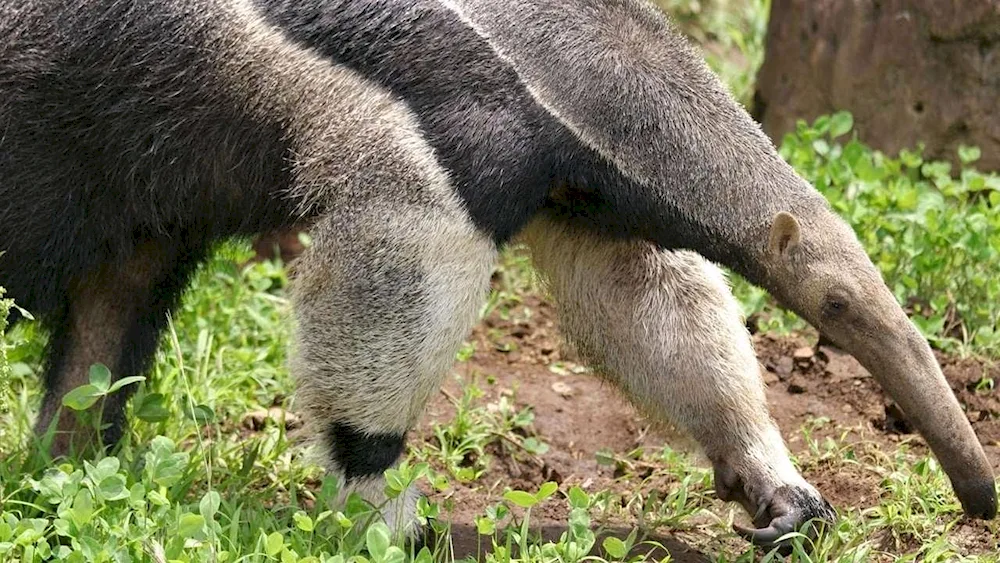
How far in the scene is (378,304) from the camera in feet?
15.6

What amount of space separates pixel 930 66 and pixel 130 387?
185 inches

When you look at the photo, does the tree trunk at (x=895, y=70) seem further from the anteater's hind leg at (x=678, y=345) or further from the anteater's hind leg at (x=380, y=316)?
the anteater's hind leg at (x=380, y=316)

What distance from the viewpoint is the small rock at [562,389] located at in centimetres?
682

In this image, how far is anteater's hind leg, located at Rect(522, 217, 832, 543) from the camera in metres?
5.28

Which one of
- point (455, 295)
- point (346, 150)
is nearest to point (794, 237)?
point (455, 295)

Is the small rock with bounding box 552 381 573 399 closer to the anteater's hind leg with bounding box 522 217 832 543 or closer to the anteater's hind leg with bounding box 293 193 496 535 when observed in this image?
the anteater's hind leg with bounding box 522 217 832 543

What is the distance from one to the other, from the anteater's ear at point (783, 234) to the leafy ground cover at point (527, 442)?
943 millimetres

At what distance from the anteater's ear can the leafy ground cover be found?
0.94 m

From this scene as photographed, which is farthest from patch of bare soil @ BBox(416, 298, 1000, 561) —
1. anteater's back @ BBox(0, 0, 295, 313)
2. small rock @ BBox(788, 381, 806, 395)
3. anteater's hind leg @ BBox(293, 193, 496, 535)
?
anteater's back @ BBox(0, 0, 295, 313)

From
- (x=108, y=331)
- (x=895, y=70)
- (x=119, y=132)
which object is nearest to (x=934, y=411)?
(x=119, y=132)

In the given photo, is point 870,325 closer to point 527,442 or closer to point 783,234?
point 783,234

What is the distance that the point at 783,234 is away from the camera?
486 cm

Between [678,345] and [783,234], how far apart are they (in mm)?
642

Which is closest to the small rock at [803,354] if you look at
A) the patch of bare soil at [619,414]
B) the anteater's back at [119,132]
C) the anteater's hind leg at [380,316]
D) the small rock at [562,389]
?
the patch of bare soil at [619,414]
